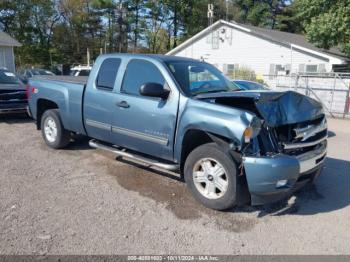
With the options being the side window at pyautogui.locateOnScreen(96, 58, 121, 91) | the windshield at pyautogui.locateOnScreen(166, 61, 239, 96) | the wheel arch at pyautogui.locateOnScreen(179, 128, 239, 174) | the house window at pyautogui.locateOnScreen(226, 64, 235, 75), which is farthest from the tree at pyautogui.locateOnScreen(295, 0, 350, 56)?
the wheel arch at pyautogui.locateOnScreen(179, 128, 239, 174)

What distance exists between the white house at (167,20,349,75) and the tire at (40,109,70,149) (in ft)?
57.7

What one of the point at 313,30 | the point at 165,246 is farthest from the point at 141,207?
the point at 313,30

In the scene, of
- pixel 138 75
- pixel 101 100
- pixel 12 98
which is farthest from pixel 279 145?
pixel 12 98

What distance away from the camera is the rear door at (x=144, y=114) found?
4.79 m

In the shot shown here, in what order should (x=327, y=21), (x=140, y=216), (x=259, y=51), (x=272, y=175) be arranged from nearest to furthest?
(x=272, y=175)
(x=140, y=216)
(x=327, y=21)
(x=259, y=51)

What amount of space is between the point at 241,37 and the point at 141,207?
23.9 meters

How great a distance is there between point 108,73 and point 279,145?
3053mm

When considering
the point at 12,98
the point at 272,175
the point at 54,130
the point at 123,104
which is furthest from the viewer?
the point at 12,98

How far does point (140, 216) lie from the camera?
427 cm

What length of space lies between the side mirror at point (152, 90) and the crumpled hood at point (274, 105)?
0.49 m

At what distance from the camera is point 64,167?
5996mm

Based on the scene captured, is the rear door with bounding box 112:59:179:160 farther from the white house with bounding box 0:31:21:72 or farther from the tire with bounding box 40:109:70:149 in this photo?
the white house with bounding box 0:31:21:72

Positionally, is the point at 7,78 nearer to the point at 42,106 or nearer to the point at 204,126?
the point at 42,106

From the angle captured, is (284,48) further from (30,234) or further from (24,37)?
(24,37)
